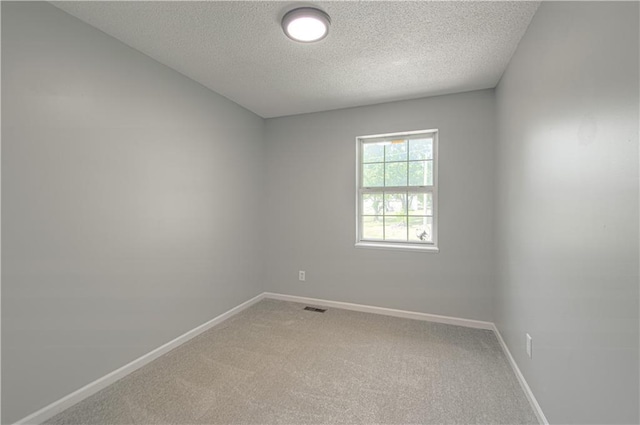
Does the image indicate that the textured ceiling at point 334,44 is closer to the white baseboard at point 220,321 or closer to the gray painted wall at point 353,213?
the gray painted wall at point 353,213

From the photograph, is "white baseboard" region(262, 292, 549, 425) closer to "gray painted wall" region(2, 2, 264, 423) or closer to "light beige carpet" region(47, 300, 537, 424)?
"light beige carpet" region(47, 300, 537, 424)

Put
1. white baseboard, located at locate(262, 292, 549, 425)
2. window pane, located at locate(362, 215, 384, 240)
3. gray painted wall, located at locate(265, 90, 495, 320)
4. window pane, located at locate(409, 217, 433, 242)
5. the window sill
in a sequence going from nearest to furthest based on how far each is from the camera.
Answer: white baseboard, located at locate(262, 292, 549, 425) → gray painted wall, located at locate(265, 90, 495, 320) → the window sill → window pane, located at locate(409, 217, 433, 242) → window pane, located at locate(362, 215, 384, 240)

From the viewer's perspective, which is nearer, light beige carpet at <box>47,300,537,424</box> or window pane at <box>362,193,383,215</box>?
light beige carpet at <box>47,300,537,424</box>

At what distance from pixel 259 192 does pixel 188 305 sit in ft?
5.53

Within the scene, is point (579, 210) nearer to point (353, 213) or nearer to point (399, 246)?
point (399, 246)

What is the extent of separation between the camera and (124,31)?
190 cm

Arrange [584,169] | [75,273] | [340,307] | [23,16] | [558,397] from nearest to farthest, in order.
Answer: [584,169]
[558,397]
[23,16]
[75,273]
[340,307]

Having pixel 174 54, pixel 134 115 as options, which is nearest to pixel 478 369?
pixel 134 115

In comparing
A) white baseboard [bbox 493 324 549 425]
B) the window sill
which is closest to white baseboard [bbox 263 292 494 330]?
white baseboard [bbox 493 324 549 425]

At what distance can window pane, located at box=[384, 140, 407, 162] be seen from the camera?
3.23m

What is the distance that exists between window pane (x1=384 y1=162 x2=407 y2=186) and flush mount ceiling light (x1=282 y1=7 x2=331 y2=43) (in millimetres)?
1768

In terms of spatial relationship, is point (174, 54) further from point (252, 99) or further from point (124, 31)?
point (252, 99)

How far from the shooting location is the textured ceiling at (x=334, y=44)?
5.50 feet

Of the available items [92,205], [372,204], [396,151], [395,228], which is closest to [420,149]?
[396,151]
